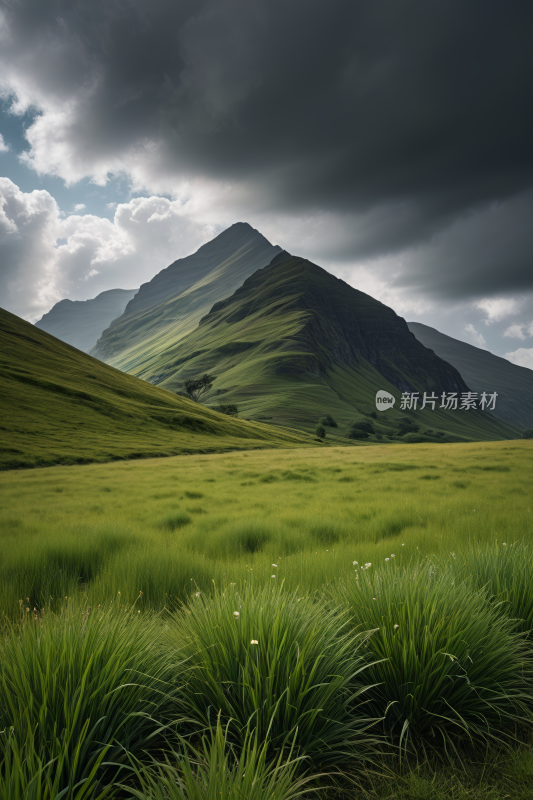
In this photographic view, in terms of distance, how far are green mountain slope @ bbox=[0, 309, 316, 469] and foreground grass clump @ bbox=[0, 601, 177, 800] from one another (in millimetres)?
39794

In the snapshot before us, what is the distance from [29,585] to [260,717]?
446 cm

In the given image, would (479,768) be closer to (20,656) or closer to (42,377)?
(20,656)

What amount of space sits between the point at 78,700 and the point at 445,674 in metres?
2.26

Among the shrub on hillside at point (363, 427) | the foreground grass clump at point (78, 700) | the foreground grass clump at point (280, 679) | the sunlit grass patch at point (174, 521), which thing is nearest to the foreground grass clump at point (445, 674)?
the foreground grass clump at point (280, 679)

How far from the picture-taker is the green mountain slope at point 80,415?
4647 cm

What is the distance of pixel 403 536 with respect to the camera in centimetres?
780

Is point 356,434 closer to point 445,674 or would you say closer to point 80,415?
point 80,415

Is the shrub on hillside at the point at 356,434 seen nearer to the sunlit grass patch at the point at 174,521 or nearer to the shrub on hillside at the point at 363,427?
the shrub on hillside at the point at 363,427

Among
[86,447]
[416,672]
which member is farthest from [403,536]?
[86,447]

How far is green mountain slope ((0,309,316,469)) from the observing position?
152 ft

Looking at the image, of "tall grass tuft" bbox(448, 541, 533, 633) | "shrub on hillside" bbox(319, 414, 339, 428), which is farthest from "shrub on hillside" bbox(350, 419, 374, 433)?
"tall grass tuft" bbox(448, 541, 533, 633)

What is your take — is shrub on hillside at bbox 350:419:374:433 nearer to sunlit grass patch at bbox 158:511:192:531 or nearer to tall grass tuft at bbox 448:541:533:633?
sunlit grass patch at bbox 158:511:192:531

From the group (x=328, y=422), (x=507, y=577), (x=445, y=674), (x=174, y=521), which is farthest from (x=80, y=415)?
(x=328, y=422)

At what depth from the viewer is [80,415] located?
216 feet
